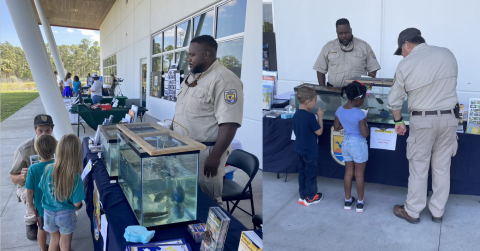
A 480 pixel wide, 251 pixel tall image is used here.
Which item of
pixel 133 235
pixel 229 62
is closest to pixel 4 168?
pixel 229 62

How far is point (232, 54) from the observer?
489 cm

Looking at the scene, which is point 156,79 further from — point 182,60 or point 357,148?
point 357,148

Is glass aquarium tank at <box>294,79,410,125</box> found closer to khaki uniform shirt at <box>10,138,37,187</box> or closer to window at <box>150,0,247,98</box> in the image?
window at <box>150,0,247,98</box>

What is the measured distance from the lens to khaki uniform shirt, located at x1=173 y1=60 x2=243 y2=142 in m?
1.51

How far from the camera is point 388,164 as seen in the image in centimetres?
272

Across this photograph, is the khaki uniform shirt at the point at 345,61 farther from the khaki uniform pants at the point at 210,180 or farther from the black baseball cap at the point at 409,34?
the khaki uniform pants at the point at 210,180

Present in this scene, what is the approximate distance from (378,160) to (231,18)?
312 cm

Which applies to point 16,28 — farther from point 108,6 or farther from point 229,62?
point 108,6

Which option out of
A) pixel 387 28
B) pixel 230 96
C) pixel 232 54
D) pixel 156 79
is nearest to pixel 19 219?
pixel 230 96

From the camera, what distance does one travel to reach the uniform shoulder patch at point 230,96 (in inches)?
59.4

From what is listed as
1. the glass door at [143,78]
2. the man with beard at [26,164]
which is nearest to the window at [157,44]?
the glass door at [143,78]

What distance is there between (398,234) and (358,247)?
A: 15.3 inches

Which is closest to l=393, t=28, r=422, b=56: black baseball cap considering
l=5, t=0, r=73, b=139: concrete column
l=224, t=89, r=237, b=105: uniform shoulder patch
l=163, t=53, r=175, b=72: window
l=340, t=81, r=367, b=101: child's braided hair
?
l=340, t=81, r=367, b=101: child's braided hair

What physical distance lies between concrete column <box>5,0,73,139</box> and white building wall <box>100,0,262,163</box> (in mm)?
2356
